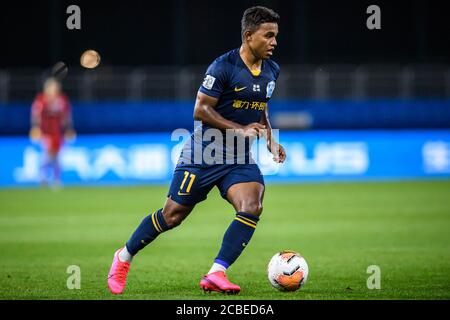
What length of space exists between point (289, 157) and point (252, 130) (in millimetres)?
15335

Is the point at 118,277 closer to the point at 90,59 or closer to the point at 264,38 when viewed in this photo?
the point at 264,38

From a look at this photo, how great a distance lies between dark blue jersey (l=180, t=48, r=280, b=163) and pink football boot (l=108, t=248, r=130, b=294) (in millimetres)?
1099

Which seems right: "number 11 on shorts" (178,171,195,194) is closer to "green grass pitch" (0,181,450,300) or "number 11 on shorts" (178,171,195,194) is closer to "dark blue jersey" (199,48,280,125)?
"dark blue jersey" (199,48,280,125)

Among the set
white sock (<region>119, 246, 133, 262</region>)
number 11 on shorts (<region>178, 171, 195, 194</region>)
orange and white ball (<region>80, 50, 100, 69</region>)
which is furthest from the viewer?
orange and white ball (<region>80, 50, 100, 69</region>)

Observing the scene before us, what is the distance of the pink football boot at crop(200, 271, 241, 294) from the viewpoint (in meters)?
7.80

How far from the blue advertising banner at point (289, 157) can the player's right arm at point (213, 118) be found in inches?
552

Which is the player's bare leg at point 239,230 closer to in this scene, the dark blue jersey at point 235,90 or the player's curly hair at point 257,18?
the dark blue jersey at point 235,90

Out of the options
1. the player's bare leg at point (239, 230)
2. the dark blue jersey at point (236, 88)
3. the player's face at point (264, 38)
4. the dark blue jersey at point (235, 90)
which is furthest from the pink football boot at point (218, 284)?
the player's face at point (264, 38)

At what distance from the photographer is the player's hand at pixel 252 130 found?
789 cm

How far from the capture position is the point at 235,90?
816cm

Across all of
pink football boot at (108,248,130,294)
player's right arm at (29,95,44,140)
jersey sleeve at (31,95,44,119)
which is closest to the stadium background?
player's right arm at (29,95,44,140)
